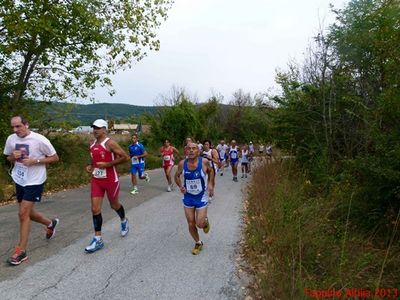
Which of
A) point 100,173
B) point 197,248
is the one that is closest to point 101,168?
point 100,173

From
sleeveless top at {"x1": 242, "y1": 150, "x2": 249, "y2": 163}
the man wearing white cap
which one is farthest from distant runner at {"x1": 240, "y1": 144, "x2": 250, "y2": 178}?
the man wearing white cap

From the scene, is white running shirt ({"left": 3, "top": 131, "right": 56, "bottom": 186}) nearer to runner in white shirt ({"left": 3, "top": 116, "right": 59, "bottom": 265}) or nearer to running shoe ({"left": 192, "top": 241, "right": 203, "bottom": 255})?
runner in white shirt ({"left": 3, "top": 116, "right": 59, "bottom": 265})

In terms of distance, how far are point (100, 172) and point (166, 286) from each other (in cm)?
218

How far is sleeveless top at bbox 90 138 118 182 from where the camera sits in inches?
235

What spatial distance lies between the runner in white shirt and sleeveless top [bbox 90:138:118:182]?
58 centimetres

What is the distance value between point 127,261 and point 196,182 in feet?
5.03

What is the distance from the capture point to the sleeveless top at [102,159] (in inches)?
235

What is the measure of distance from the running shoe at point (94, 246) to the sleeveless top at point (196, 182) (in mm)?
1542

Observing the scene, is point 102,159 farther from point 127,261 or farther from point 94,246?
point 127,261

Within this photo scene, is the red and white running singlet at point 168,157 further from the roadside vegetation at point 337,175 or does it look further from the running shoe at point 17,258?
the running shoe at point 17,258

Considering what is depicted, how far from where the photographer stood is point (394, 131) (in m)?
7.80

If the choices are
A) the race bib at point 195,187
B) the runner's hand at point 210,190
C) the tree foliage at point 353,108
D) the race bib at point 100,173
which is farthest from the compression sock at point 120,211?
the tree foliage at point 353,108

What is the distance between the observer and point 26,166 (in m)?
5.55

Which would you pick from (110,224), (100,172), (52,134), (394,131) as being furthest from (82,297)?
(52,134)
